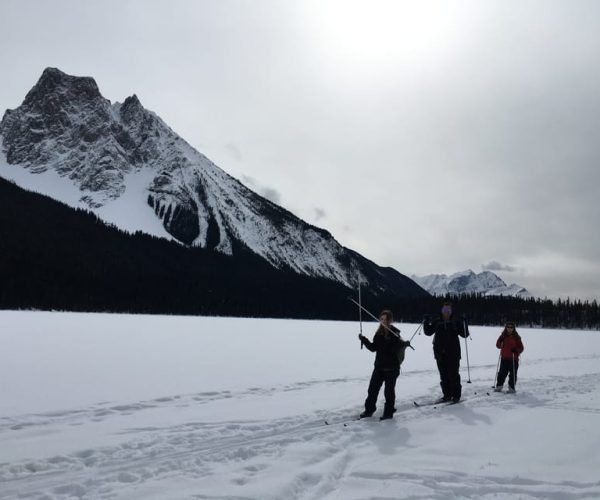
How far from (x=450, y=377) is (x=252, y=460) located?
6.33 m

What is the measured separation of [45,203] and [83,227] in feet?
48.6

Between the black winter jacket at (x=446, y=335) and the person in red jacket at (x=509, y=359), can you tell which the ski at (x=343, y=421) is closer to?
the black winter jacket at (x=446, y=335)

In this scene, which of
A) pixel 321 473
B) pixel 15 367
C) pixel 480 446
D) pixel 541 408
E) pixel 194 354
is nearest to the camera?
pixel 321 473

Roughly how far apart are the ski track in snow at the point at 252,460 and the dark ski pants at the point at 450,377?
0.63 meters

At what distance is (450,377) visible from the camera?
1112cm

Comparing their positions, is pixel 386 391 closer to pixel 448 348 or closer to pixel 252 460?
pixel 448 348

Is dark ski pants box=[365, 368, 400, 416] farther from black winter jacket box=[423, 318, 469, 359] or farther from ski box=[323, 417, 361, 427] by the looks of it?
black winter jacket box=[423, 318, 469, 359]

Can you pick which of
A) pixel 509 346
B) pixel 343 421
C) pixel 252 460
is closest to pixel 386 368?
pixel 343 421

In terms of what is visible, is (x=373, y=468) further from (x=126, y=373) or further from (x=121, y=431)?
(x=126, y=373)

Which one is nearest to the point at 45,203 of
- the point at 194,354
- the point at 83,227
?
the point at 83,227

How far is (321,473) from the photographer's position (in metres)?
5.85

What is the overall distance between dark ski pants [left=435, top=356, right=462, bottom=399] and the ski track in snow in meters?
0.63

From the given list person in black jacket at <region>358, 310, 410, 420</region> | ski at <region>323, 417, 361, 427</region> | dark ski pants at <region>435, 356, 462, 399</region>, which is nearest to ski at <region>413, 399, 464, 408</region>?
dark ski pants at <region>435, 356, 462, 399</region>

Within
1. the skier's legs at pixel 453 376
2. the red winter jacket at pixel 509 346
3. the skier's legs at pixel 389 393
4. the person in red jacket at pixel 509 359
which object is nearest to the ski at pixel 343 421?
the skier's legs at pixel 389 393
